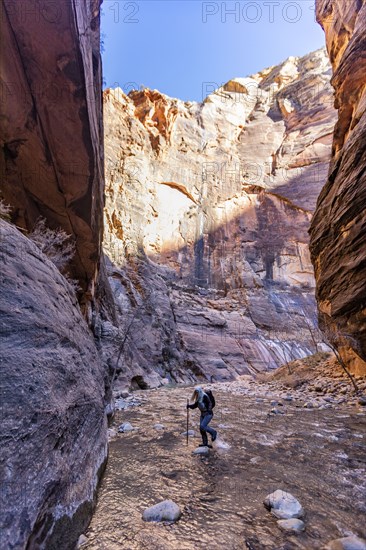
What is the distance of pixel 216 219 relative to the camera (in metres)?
43.9

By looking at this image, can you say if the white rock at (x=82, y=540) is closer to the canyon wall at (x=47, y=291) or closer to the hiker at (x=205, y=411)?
the canyon wall at (x=47, y=291)

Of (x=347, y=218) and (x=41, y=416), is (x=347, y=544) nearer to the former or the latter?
(x=41, y=416)

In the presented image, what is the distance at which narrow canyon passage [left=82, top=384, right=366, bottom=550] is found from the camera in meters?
2.61

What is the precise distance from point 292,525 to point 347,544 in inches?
21.5

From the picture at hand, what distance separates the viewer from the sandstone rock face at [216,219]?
29031mm

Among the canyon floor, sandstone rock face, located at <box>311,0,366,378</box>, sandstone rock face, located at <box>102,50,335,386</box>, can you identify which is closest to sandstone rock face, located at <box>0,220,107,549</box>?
the canyon floor

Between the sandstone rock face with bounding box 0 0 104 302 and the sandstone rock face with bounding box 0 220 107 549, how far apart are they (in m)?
5.32

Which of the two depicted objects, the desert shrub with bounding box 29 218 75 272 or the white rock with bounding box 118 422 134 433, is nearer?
the white rock with bounding box 118 422 134 433

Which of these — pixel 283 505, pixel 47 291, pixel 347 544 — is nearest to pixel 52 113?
pixel 47 291

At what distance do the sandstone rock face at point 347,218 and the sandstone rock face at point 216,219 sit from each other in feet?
38.8

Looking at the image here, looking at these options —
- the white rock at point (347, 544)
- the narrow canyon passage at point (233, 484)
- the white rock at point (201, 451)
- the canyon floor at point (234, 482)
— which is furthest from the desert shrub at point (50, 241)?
the white rock at point (347, 544)

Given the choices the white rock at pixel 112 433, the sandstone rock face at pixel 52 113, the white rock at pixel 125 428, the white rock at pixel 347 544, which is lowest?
the white rock at pixel 125 428

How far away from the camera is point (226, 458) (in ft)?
15.3

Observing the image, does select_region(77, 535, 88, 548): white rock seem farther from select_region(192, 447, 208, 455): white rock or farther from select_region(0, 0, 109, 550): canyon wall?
select_region(192, 447, 208, 455): white rock
